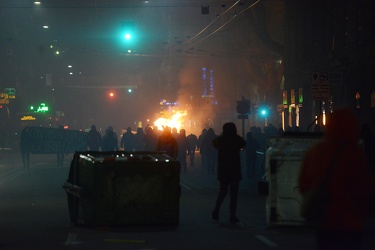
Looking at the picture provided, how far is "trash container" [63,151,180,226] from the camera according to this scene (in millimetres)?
13164

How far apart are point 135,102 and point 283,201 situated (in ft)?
508

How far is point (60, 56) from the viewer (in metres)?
149

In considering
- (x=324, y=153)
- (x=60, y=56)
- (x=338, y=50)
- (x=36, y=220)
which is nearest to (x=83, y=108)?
(x=60, y=56)

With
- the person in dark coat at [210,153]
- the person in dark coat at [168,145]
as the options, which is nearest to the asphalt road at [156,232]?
the person in dark coat at [168,145]

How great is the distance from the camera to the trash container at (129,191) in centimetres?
1316

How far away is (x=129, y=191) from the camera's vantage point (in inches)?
525

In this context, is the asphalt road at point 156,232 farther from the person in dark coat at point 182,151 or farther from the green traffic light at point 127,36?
the green traffic light at point 127,36

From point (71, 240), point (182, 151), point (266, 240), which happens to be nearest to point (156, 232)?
point (71, 240)

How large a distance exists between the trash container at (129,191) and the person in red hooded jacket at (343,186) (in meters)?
7.18

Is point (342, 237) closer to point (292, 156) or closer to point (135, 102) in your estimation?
point (292, 156)

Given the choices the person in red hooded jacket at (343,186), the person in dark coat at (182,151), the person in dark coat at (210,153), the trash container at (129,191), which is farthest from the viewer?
the person in dark coat at (182,151)

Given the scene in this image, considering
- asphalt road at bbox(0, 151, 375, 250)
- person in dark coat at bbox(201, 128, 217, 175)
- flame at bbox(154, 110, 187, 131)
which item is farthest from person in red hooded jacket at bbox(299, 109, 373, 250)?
flame at bbox(154, 110, 187, 131)

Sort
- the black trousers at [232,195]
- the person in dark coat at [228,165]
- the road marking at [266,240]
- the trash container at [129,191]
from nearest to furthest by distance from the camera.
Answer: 1. the road marking at [266,240]
2. the trash container at [129,191]
3. the black trousers at [232,195]
4. the person in dark coat at [228,165]

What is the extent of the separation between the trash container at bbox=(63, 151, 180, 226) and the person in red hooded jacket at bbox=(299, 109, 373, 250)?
23.5 feet
